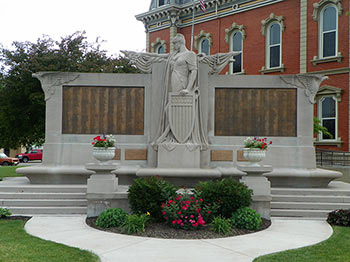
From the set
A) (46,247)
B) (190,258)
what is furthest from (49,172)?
(190,258)

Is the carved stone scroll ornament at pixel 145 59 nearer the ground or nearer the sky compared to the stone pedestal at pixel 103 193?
nearer the sky

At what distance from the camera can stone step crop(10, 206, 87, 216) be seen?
1027 cm

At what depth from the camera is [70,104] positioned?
13.3 metres

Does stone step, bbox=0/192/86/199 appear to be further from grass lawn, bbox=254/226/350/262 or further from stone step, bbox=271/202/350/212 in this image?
grass lawn, bbox=254/226/350/262

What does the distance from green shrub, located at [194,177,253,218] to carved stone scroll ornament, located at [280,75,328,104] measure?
5367mm

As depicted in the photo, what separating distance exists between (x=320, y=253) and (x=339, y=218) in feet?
9.31

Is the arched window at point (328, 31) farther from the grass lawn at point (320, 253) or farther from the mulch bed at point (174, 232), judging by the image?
the grass lawn at point (320, 253)

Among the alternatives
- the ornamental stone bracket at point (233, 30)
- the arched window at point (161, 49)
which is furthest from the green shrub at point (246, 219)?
the arched window at point (161, 49)

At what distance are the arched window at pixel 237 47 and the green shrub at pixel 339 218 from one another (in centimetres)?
2597

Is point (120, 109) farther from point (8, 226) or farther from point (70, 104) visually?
point (8, 226)

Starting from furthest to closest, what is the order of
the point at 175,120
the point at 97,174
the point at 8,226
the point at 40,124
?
the point at 40,124, the point at 175,120, the point at 97,174, the point at 8,226

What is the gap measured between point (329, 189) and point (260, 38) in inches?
911

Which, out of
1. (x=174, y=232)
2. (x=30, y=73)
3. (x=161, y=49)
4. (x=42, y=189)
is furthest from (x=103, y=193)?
(x=161, y=49)

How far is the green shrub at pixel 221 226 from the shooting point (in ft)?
27.5
